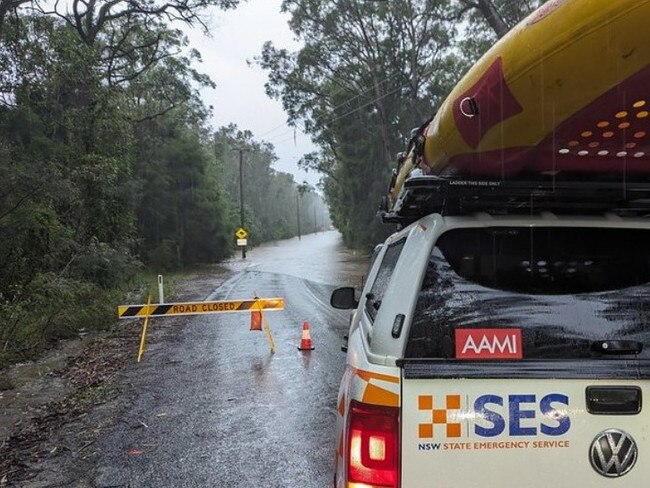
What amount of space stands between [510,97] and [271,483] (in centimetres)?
326

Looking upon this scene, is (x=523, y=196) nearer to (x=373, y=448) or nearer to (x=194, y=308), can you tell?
(x=373, y=448)

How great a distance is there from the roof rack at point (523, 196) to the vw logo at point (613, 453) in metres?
0.94

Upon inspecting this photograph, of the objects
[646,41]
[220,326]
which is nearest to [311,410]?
[646,41]

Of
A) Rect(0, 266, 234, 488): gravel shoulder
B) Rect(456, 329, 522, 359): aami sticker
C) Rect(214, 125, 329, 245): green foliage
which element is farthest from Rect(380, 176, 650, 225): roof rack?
Rect(214, 125, 329, 245): green foliage

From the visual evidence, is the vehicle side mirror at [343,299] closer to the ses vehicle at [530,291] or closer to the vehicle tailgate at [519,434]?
the ses vehicle at [530,291]

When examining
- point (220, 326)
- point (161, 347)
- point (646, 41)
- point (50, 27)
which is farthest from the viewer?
point (50, 27)

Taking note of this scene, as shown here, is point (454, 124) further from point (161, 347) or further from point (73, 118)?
point (73, 118)

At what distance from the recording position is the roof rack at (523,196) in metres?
2.24

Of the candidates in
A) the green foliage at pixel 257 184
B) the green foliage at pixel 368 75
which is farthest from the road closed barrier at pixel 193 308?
the green foliage at pixel 257 184

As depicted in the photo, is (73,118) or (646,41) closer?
(646,41)

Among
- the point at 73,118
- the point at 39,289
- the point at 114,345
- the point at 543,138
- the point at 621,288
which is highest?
the point at 73,118

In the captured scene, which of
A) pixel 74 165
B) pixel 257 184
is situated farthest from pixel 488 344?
pixel 257 184

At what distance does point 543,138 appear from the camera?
2.15m

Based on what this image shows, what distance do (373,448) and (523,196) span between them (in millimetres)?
1180
